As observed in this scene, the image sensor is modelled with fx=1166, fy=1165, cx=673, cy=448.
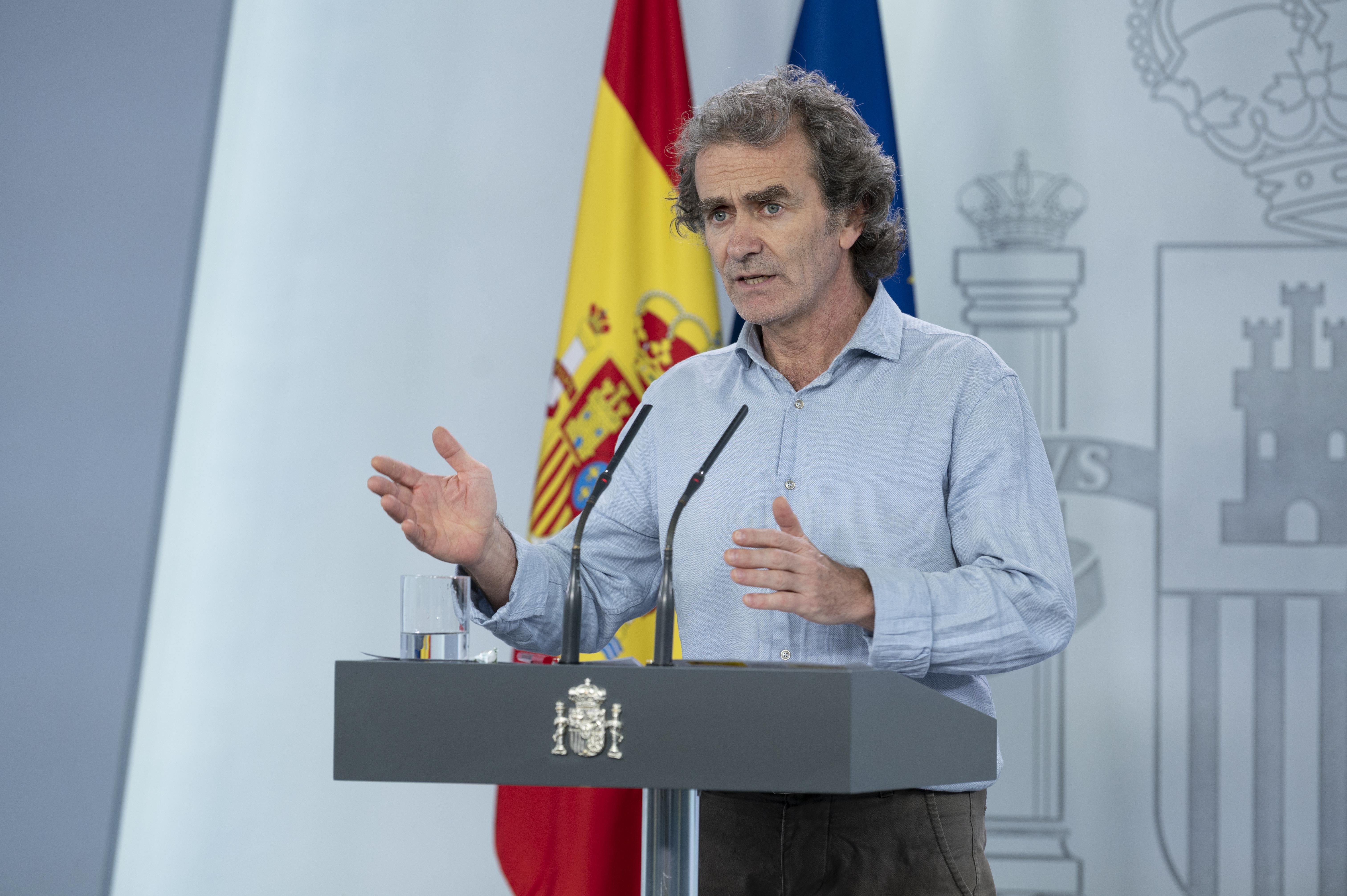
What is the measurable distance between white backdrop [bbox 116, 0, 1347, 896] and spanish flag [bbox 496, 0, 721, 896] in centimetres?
37

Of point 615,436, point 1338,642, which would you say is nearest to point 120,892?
point 615,436

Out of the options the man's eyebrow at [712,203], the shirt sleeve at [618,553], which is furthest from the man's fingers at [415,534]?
the man's eyebrow at [712,203]

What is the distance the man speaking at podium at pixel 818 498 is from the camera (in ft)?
4.58

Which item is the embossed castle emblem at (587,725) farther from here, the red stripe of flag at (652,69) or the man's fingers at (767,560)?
the red stripe of flag at (652,69)

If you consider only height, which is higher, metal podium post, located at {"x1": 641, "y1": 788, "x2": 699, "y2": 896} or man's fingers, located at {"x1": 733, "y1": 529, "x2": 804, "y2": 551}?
man's fingers, located at {"x1": 733, "y1": 529, "x2": 804, "y2": 551}

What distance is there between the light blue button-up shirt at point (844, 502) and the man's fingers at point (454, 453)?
166 millimetres

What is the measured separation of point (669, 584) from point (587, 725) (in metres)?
0.19

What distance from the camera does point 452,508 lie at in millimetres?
1439

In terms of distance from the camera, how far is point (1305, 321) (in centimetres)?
306

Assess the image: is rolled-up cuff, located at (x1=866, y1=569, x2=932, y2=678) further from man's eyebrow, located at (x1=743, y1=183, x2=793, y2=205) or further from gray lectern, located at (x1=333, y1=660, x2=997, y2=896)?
man's eyebrow, located at (x1=743, y1=183, x2=793, y2=205)

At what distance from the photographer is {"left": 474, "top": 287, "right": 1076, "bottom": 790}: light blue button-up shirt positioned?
1438 mm

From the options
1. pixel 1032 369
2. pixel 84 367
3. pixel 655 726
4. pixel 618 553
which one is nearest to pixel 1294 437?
pixel 1032 369

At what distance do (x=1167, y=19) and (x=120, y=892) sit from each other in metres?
3.66

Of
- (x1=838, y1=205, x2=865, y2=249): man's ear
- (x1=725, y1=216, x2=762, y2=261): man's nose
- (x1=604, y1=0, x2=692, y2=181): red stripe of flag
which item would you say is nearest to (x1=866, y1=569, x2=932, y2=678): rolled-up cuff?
(x1=725, y1=216, x2=762, y2=261): man's nose
